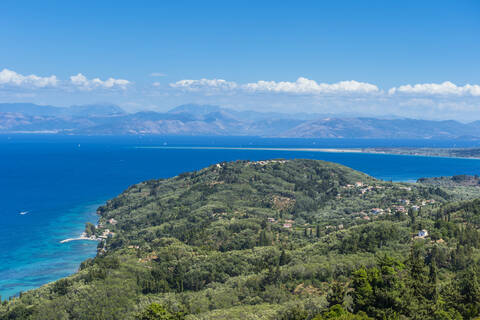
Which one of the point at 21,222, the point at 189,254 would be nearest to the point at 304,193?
the point at 189,254

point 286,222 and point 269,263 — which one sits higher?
point 269,263

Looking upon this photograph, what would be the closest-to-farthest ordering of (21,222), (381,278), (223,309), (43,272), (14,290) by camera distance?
(381,278) < (223,309) < (14,290) < (43,272) < (21,222)

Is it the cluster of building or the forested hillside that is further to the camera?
the cluster of building

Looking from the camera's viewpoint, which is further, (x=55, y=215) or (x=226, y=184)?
(x=226, y=184)

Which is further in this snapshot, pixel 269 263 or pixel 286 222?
pixel 286 222

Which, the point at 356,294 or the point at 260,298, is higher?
the point at 356,294

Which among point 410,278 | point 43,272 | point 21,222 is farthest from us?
point 21,222

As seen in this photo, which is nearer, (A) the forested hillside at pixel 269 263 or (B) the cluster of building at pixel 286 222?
(A) the forested hillside at pixel 269 263

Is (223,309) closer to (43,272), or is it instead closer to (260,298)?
(260,298)
